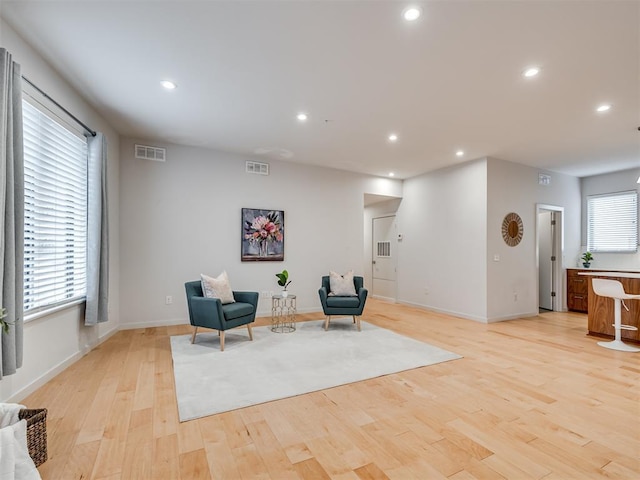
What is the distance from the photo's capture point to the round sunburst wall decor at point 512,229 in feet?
18.6

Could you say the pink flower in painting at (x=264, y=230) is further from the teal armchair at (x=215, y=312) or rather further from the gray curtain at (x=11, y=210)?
the gray curtain at (x=11, y=210)

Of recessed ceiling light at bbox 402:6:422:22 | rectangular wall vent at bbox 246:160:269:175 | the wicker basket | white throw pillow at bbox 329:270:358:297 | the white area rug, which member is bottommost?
the white area rug

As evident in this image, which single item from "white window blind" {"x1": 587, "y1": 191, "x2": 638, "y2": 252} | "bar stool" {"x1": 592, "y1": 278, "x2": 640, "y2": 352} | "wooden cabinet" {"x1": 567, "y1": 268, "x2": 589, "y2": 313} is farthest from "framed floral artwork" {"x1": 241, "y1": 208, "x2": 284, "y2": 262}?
"white window blind" {"x1": 587, "y1": 191, "x2": 638, "y2": 252}

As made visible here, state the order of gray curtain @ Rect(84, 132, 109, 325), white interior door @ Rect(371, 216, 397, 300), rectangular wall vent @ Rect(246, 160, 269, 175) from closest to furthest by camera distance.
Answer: gray curtain @ Rect(84, 132, 109, 325) → rectangular wall vent @ Rect(246, 160, 269, 175) → white interior door @ Rect(371, 216, 397, 300)

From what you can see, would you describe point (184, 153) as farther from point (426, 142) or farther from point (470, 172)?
point (470, 172)

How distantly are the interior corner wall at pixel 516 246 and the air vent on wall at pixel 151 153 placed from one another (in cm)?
552

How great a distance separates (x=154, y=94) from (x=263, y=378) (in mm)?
3219

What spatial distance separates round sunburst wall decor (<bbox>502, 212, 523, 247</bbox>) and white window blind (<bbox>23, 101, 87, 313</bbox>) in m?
6.42

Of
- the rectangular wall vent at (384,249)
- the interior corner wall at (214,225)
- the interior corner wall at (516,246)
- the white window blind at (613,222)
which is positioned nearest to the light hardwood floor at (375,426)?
the interior corner wall at (214,225)

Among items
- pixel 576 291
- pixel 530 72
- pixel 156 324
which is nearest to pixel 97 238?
pixel 156 324

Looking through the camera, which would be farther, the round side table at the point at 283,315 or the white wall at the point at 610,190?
the white wall at the point at 610,190

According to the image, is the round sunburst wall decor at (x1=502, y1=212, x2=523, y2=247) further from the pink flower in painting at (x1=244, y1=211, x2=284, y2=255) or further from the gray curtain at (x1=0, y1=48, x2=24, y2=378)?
the gray curtain at (x1=0, y1=48, x2=24, y2=378)

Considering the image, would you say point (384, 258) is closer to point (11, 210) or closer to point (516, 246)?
point (516, 246)

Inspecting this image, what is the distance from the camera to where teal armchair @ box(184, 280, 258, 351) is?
3.80 meters
